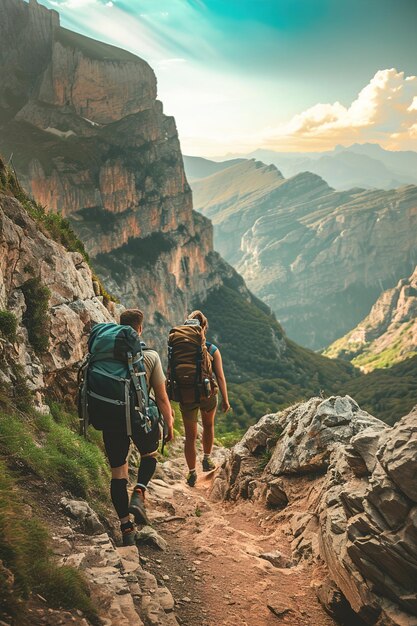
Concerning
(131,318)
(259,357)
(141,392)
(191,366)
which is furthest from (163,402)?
(259,357)

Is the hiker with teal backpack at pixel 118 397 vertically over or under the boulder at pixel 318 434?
over

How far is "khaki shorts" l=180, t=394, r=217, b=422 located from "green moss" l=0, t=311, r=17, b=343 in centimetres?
278

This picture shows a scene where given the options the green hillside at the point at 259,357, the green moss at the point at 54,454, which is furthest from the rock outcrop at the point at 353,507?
the green hillside at the point at 259,357

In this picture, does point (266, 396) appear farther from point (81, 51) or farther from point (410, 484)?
point (410, 484)

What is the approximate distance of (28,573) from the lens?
3.21m

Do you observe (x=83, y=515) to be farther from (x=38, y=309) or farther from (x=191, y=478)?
(x=38, y=309)

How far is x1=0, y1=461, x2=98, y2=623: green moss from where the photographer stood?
2.91 m

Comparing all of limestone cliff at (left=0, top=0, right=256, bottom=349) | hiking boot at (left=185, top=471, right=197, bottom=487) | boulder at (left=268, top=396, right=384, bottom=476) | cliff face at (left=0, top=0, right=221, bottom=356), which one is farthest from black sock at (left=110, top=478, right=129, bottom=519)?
limestone cliff at (left=0, top=0, right=256, bottom=349)

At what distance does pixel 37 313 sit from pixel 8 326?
5.44 feet

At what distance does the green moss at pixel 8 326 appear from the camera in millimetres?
6824

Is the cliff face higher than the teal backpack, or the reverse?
the cliff face

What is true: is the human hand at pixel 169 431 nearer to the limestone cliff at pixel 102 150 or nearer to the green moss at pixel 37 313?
the green moss at pixel 37 313

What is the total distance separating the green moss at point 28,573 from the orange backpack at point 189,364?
11.9 feet

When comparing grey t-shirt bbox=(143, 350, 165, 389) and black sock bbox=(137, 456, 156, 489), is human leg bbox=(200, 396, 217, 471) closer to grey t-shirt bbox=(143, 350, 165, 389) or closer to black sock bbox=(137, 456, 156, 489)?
black sock bbox=(137, 456, 156, 489)
